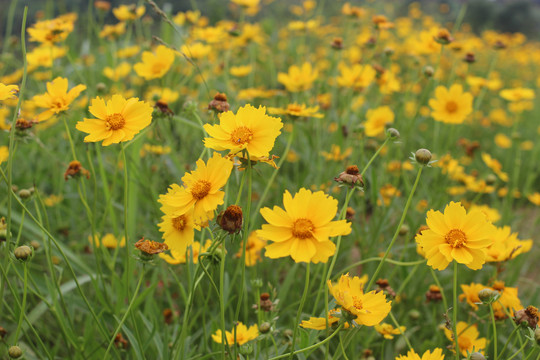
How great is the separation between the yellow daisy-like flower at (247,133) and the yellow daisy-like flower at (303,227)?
3.3 inches

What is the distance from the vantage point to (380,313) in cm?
68

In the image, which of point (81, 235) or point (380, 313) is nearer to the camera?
point (380, 313)

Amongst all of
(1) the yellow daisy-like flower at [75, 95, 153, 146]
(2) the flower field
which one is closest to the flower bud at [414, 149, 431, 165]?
(2) the flower field

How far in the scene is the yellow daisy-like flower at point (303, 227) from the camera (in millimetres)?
633

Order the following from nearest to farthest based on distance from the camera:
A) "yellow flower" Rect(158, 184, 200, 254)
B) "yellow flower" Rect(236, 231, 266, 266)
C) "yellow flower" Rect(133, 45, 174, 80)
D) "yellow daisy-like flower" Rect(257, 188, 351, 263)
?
"yellow daisy-like flower" Rect(257, 188, 351, 263), "yellow flower" Rect(158, 184, 200, 254), "yellow flower" Rect(236, 231, 266, 266), "yellow flower" Rect(133, 45, 174, 80)

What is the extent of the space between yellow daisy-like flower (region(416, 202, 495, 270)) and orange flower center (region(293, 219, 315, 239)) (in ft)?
0.64

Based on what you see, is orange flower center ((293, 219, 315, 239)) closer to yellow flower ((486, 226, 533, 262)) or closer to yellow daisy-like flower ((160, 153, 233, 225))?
yellow daisy-like flower ((160, 153, 233, 225))

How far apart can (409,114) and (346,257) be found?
1.65 meters

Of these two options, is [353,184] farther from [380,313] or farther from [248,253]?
[248,253]

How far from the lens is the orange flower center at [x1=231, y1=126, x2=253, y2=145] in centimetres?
69

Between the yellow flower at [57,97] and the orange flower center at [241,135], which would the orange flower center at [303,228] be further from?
the yellow flower at [57,97]

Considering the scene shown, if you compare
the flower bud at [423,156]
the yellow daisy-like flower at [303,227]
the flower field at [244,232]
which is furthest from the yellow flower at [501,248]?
the yellow daisy-like flower at [303,227]

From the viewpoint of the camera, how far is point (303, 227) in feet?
2.17

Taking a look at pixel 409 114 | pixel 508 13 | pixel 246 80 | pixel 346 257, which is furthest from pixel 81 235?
pixel 508 13
